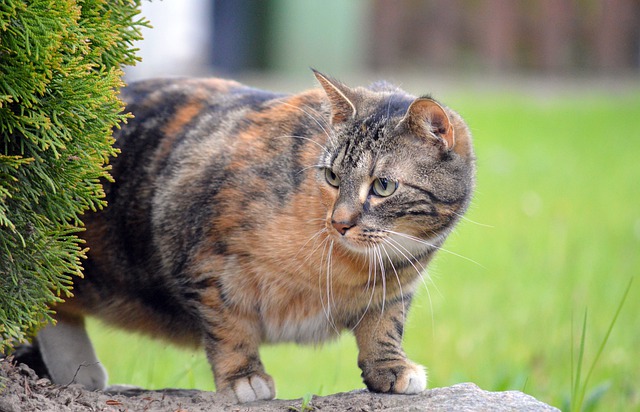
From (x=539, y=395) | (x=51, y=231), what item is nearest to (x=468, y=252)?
(x=539, y=395)

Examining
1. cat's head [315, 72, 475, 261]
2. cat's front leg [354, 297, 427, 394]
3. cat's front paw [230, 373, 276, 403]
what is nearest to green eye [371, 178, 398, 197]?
cat's head [315, 72, 475, 261]

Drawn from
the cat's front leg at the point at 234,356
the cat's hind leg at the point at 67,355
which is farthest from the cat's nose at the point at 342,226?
the cat's hind leg at the point at 67,355

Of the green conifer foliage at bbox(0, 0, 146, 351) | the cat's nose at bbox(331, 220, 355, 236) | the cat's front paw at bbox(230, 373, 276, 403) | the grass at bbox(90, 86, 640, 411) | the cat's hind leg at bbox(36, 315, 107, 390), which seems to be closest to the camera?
the green conifer foliage at bbox(0, 0, 146, 351)

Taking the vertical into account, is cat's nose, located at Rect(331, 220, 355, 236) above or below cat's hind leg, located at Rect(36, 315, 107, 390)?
above

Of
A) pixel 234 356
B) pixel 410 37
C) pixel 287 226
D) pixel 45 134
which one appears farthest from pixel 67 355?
pixel 410 37

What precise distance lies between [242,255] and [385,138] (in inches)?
26.0

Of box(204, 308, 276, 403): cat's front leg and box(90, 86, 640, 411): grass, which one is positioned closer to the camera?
box(204, 308, 276, 403): cat's front leg

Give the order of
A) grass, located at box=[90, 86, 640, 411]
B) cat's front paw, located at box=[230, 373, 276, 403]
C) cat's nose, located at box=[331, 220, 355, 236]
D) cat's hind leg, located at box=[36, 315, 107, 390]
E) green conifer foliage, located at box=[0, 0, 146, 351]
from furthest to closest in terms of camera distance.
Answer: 1. grass, located at box=[90, 86, 640, 411]
2. cat's hind leg, located at box=[36, 315, 107, 390]
3. cat's front paw, located at box=[230, 373, 276, 403]
4. cat's nose, located at box=[331, 220, 355, 236]
5. green conifer foliage, located at box=[0, 0, 146, 351]

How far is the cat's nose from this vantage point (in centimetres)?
290

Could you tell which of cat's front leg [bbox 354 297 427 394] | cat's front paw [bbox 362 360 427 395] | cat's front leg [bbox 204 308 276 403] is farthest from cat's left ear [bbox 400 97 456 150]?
cat's front leg [bbox 204 308 276 403]

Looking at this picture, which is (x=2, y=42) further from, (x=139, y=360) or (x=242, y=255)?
(x=139, y=360)

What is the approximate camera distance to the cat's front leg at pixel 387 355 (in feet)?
9.87

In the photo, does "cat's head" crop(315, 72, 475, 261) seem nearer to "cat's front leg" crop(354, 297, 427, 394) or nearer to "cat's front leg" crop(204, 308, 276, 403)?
"cat's front leg" crop(354, 297, 427, 394)

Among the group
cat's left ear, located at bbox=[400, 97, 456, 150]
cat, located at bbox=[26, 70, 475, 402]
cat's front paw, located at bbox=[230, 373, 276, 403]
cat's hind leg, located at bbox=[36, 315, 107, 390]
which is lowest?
cat's hind leg, located at bbox=[36, 315, 107, 390]
